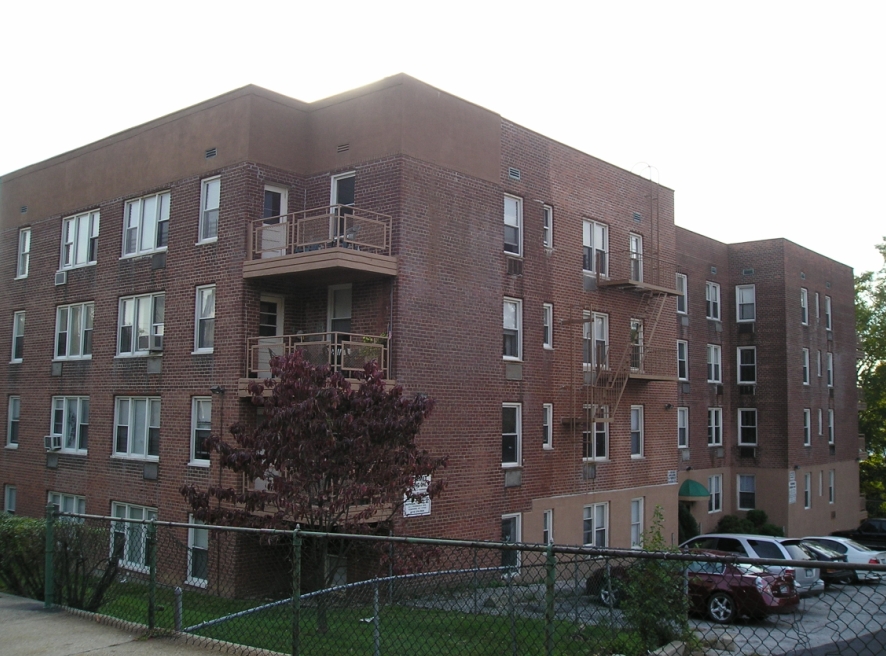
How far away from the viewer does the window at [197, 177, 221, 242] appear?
2186 centimetres

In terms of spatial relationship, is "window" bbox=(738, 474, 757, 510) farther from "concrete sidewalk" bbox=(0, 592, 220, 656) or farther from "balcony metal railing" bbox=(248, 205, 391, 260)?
"concrete sidewalk" bbox=(0, 592, 220, 656)

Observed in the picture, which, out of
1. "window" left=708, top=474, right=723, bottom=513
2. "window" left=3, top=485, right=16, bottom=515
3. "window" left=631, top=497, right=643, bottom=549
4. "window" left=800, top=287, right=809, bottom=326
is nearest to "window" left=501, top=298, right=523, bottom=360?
"window" left=631, top=497, right=643, bottom=549

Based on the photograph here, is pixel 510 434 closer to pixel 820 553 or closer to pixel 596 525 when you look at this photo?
pixel 596 525

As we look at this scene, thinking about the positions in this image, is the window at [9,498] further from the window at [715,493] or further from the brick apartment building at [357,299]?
the window at [715,493]

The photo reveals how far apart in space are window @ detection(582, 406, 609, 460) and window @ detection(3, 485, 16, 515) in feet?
60.4

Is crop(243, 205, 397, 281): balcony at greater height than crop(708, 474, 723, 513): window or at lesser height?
greater

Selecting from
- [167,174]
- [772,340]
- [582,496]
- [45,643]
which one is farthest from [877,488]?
[45,643]

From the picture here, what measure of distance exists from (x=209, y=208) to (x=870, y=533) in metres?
34.7

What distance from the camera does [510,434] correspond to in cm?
2289

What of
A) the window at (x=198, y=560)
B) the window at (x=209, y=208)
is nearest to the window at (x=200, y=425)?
the window at (x=198, y=560)

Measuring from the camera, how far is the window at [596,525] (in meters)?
25.3

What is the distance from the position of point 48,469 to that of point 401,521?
12926 millimetres

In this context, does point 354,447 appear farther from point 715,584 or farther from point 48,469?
point 48,469

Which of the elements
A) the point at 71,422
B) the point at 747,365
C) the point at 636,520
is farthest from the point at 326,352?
the point at 747,365
